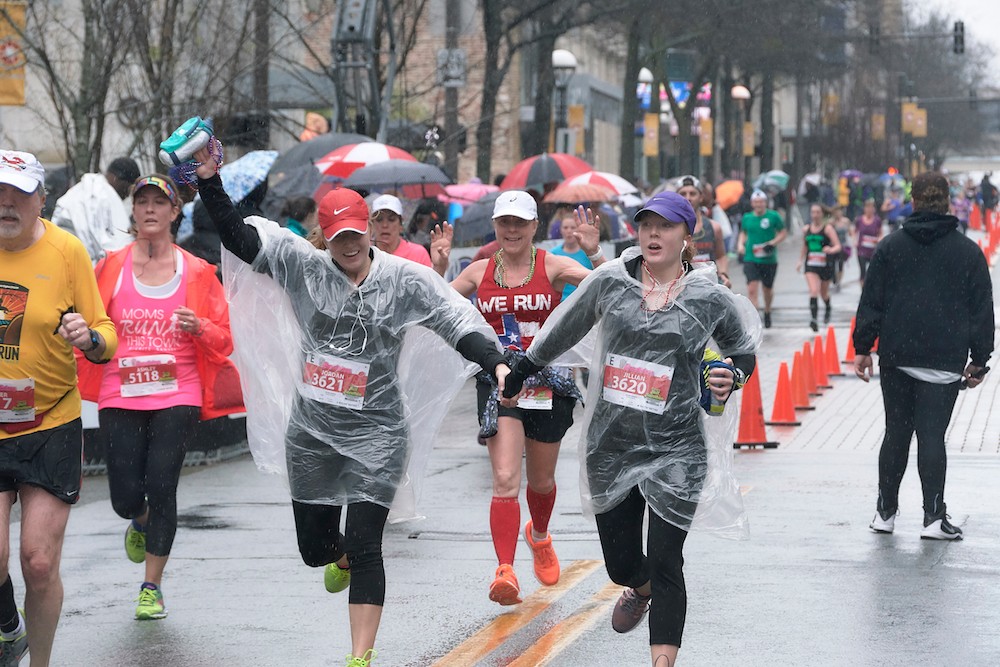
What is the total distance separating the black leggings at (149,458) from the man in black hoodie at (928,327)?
11.7ft

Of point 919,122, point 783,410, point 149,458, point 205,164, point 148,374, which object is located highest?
point 919,122

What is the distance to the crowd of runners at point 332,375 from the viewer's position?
5.62 metres

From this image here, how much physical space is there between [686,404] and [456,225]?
14.6 metres

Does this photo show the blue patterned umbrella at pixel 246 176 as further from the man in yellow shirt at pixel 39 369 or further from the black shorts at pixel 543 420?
the man in yellow shirt at pixel 39 369

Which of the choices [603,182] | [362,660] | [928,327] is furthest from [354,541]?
[603,182]

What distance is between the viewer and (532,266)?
7.63 m

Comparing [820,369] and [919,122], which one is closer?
[820,369]

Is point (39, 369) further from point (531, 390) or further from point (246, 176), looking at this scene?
point (246, 176)

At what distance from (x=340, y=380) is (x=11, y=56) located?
11155mm

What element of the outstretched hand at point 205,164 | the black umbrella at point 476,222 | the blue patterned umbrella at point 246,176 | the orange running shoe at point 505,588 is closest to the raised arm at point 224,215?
the outstretched hand at point 205,164

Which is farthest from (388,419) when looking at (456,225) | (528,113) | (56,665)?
(528,113)

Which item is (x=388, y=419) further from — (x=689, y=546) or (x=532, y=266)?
(x=689, y=546)

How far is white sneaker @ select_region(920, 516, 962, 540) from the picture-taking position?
8651 millimetres

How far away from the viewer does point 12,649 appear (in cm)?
605
